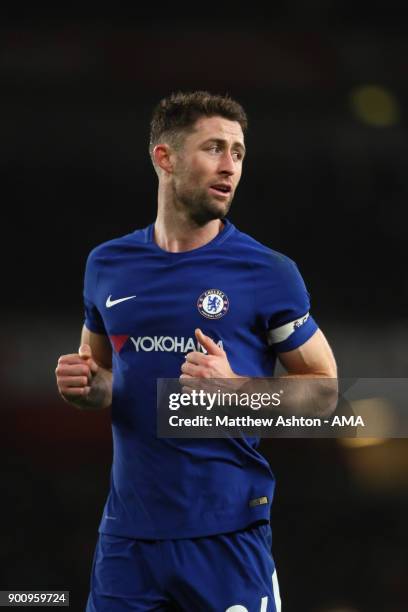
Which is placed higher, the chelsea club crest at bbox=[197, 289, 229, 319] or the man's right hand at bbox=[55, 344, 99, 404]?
the chelsea club crest at bbox=[197, 289, 229, 319]

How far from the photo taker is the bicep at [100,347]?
2.97 meters

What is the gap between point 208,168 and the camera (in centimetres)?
270

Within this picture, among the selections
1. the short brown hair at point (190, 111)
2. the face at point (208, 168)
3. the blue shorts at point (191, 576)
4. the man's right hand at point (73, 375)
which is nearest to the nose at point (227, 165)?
the face at point (208, 168)

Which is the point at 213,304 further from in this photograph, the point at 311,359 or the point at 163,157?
the point at 163,157

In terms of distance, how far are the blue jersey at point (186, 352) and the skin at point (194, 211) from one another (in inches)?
2.0

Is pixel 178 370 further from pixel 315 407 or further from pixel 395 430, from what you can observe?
pixel 395 430

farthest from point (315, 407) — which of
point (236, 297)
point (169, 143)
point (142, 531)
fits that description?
point (169, 143)

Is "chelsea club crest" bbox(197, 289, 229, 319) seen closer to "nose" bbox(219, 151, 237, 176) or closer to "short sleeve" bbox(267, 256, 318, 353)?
"short sleeve" bbox(267, 256, 318, 353)

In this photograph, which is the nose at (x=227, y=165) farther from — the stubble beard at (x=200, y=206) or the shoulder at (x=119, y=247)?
the shoulder at (x=119, y=247)

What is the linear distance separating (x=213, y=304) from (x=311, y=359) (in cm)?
32

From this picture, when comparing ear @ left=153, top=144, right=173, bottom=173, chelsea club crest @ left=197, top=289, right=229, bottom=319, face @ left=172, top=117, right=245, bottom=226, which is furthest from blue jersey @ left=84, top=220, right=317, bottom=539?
ear @ left=153, top=144, right=173, bottom=173

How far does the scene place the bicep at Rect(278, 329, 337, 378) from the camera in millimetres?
2660

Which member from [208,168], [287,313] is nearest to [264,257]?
[287,313]

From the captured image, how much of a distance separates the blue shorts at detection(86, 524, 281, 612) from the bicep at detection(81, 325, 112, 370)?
0.62 meters
